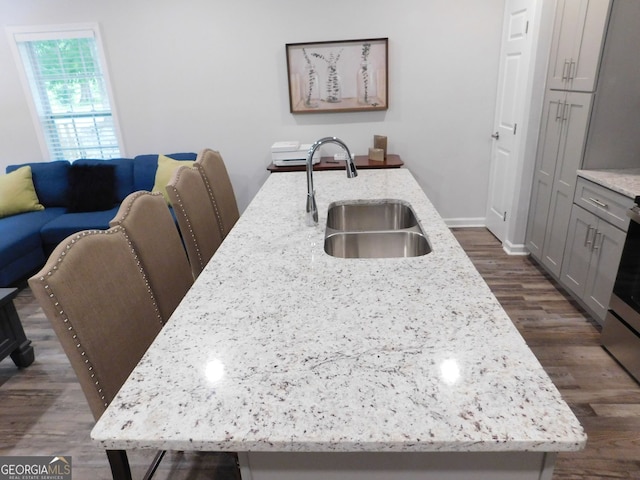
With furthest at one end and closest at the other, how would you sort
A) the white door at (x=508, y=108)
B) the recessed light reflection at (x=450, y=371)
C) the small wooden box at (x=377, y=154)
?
the small wooden box at (x=377, y=154) → the white door at (x=508, y=108) → the recessed light reflection at (x=450, y=371)

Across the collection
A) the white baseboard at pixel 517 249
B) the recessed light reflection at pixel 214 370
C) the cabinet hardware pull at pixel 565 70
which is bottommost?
the white baseboard at pixel 517 249

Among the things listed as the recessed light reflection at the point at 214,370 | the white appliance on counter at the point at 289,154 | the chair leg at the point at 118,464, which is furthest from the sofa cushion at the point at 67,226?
the recessed light reflection at the point at 214,370

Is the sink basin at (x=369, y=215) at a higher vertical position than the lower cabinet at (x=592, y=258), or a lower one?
higher

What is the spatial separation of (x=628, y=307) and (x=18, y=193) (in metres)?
4.45

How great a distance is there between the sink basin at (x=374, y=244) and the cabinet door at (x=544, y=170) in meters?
1.80

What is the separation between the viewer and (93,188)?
11.9 feet

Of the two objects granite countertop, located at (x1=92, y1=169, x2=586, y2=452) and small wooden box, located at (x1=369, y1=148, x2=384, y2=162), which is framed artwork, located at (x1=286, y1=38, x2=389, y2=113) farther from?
granite countertop, located at (x1=92, y1=169, x2=586, y2=452)

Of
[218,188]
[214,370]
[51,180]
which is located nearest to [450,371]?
[214,370]

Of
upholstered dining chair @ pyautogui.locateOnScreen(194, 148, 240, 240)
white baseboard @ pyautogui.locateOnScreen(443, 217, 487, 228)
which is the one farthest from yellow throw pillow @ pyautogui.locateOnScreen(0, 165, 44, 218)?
white baseboard @ pyautogui.locateOnScreen(443, 217, 487, 228)

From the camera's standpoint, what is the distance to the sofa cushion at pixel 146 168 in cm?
370

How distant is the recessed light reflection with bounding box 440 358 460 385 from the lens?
0.85 m

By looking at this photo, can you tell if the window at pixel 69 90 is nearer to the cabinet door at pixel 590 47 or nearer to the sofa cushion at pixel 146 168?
the sofa cushion at pixel 146 168

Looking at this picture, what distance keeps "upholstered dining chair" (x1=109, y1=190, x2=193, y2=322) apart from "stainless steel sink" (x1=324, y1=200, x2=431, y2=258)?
0.64 metres

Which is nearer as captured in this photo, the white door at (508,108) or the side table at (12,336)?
the side table at (12,336)
